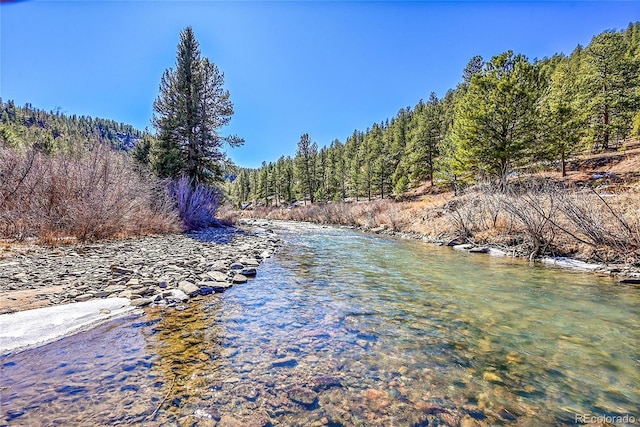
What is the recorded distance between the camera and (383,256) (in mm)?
9164

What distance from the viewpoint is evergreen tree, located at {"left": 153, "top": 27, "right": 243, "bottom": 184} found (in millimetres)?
16703

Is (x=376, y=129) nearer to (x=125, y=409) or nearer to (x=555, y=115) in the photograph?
(x=555, y=115)

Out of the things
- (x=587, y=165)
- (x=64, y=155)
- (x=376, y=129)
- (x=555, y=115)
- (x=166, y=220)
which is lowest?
(x=166, y=220)

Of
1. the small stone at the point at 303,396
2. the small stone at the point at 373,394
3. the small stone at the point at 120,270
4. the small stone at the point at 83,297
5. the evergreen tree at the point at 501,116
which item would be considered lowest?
the small stone at the point at 373,394

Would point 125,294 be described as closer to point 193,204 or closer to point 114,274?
point 114,274

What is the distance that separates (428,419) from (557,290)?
4.87 meters

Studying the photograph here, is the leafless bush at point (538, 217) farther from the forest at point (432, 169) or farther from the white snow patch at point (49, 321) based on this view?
the white snow patch at point (49, 321)

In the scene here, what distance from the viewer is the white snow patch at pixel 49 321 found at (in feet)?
9.34

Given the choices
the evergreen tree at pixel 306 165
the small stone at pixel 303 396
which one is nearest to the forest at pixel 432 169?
the small stone at pixel 303 396

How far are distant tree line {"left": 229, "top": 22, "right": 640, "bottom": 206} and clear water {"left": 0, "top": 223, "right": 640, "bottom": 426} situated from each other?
8975mm

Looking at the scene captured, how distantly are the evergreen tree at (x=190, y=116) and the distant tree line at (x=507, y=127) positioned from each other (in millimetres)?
15509

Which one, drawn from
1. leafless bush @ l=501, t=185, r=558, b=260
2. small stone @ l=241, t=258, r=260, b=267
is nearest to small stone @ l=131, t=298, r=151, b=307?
small stone @ l=241, t=258, r=260, b=267

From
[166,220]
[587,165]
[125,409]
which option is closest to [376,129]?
[587,165]

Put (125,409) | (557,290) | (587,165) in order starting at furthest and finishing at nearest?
(587,165) → (557,290) → (125,409)
